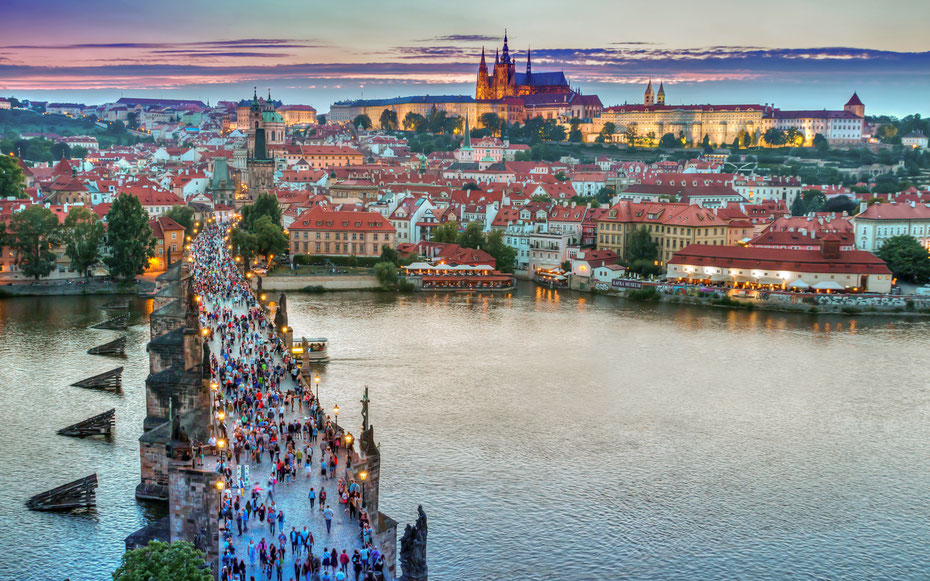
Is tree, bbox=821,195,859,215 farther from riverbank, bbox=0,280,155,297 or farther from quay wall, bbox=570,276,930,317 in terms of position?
riverbank, bbox=0,280,155,297

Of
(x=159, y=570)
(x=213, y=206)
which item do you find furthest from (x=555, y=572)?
(x=213, y=206)

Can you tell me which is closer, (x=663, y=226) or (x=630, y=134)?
(x=663, y=226)

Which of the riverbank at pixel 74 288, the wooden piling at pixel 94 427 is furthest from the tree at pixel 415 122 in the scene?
the wooden piling at pixel 94 427

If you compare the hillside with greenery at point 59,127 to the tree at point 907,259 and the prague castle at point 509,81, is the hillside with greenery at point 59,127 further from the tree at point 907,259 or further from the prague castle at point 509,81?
the tree at point 907,259

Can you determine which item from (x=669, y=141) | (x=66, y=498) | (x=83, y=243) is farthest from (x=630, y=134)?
(x=66, y=498)

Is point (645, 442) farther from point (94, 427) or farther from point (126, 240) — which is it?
point (126, 240)
